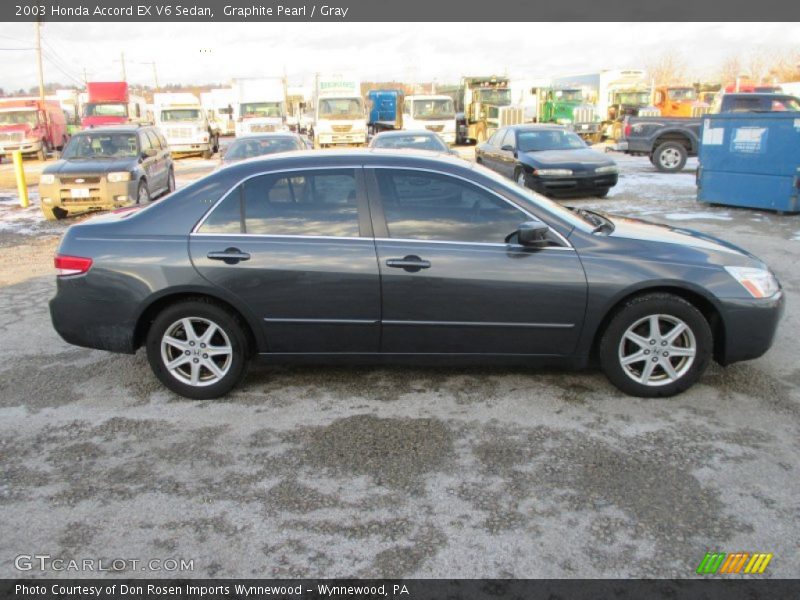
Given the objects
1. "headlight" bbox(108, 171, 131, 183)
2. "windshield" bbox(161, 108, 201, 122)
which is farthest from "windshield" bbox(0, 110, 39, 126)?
"headlight" bbox(108, 171, 131, 183)

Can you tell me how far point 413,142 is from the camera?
573 inches

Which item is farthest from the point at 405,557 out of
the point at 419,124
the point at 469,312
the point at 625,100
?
the point at 625,100

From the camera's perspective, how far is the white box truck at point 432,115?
28.7m

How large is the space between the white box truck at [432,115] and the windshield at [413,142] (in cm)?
1419

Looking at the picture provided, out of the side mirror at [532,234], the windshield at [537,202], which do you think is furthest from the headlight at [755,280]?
the side mirror at [532,234]

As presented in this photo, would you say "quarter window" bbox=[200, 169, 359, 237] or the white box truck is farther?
the white box truck

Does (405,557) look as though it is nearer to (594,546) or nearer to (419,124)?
(594,546)

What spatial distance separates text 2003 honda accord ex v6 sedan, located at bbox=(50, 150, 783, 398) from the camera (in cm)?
415

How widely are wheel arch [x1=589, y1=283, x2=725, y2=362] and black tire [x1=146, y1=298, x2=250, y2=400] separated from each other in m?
2.27

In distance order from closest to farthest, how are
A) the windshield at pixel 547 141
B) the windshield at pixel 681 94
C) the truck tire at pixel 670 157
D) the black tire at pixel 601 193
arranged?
1. the black tire at pixel 601 193
2. the windshield at pixel 547 141
3. the truck tire at pixel 670 157
4. the windshield at pixel 681 94

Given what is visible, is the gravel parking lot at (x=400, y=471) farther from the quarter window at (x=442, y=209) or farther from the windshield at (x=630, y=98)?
the windshield at (x=630, y=98)

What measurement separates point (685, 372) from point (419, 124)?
84.0 ft

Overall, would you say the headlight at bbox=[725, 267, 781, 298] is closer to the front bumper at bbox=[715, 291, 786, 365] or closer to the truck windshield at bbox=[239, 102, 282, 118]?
the front bumper at bbox=[715, 291, 786, 365]

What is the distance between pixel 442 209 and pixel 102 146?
423 inches
